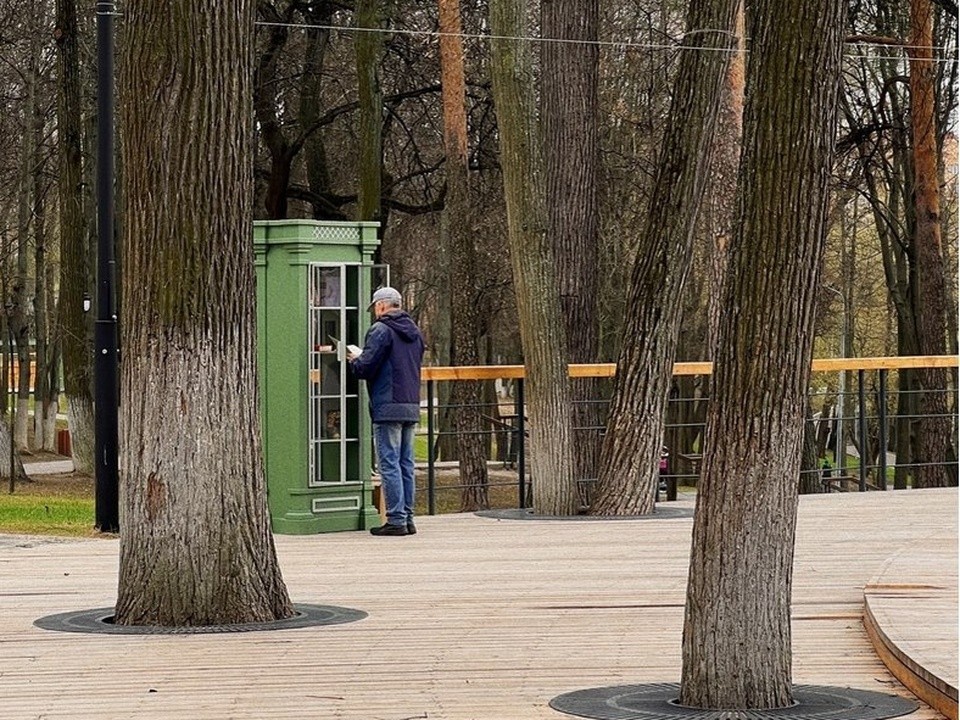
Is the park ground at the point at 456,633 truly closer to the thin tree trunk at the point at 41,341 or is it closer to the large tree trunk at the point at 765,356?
the large tree trunk at the point at 765,356

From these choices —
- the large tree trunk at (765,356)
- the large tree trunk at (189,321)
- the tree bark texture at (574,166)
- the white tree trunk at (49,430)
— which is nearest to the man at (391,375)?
the tree bark texture at (574,166)

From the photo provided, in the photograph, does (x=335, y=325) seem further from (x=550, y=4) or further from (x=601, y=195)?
(x=601, y=195)

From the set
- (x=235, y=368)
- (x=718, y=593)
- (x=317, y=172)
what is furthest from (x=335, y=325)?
(x=317, y=172)

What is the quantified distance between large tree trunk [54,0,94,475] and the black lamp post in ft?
37.6

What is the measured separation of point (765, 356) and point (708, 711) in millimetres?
1169

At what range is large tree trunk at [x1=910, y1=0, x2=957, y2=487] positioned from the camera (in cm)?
2484

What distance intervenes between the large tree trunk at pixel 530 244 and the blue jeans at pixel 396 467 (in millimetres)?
1556

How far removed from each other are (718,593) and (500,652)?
1.69m

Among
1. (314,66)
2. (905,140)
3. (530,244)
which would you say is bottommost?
(530,244)

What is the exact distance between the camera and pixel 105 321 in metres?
14.4

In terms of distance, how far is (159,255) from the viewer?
28.6 ft

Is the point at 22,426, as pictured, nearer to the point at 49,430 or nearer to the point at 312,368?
the point at 49,430

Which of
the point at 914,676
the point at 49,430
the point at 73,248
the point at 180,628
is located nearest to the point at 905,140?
the point at 73,248

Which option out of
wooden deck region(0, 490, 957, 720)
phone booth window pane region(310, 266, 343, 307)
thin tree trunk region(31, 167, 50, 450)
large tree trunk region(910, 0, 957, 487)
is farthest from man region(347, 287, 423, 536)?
thin tree trunk region(31, 167, 50, 450)
